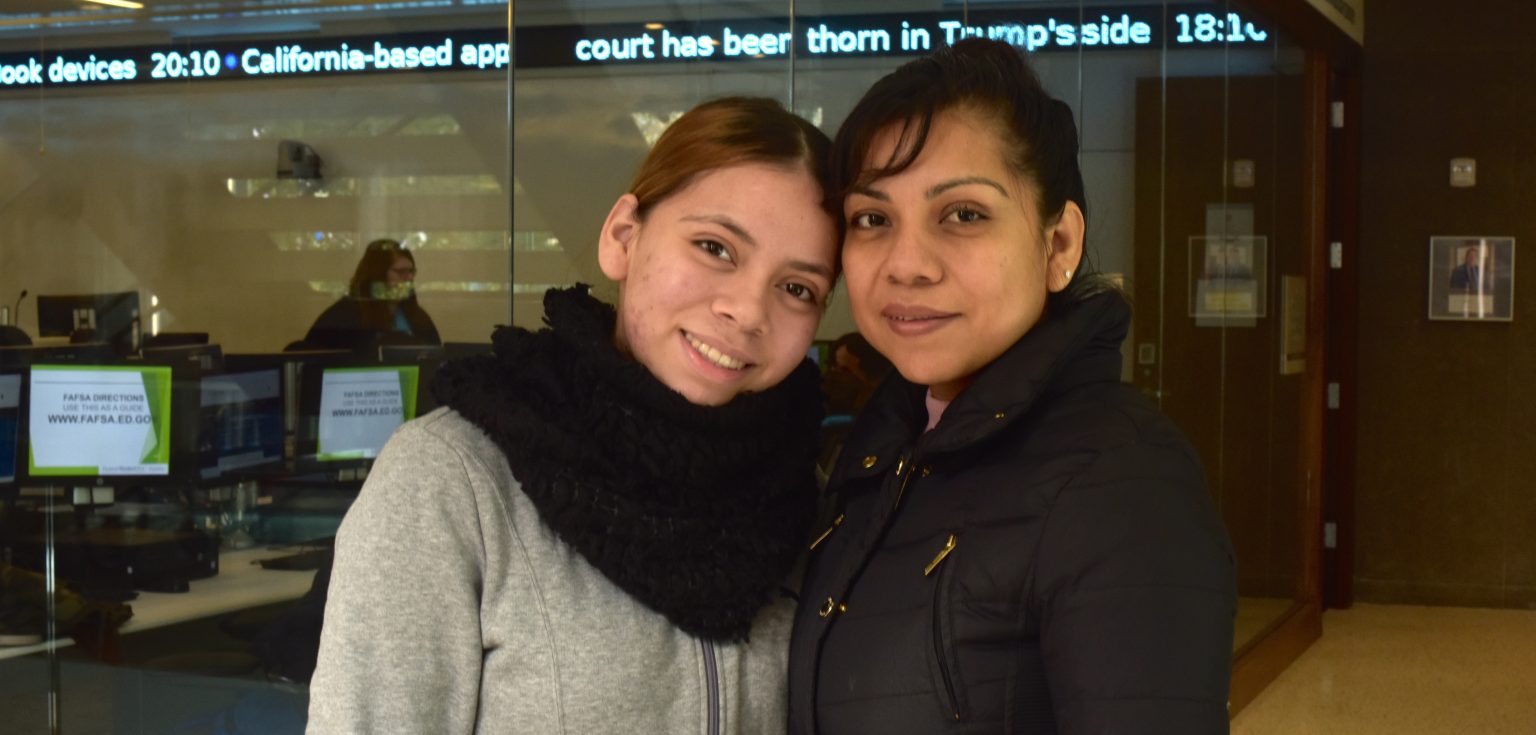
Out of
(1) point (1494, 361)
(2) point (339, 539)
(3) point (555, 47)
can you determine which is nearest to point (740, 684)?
(2) point (339, 539)

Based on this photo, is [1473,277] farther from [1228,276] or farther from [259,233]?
[259,233]

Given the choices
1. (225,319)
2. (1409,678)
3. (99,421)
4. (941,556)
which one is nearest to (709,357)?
(941,556)

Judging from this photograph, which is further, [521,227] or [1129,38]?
[1129,38]

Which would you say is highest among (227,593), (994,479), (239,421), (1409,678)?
(994,479)

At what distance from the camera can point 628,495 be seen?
1.50m

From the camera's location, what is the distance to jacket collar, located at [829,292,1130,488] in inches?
57.3

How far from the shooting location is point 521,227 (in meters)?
3.49

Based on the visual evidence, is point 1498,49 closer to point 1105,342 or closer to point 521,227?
point 521,227

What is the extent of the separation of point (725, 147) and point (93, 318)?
1968 millimetres

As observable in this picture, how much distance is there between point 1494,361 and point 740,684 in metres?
8.04

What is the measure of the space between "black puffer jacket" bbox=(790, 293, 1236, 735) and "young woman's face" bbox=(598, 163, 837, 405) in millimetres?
189

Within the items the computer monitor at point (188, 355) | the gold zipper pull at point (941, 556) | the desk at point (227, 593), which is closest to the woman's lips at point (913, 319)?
the gold zipper pull at point (941, 556)

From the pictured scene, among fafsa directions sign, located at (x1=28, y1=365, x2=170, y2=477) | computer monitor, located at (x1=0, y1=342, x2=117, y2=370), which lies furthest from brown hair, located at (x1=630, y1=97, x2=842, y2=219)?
fafsa directions sign, located at (x1=28, y1=365, x2=170, y2=477)

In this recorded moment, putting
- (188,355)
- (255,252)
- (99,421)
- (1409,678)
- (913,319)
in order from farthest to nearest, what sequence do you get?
(1409,678) → (255,252) → (188,355) → (99,421) → (913,319)
